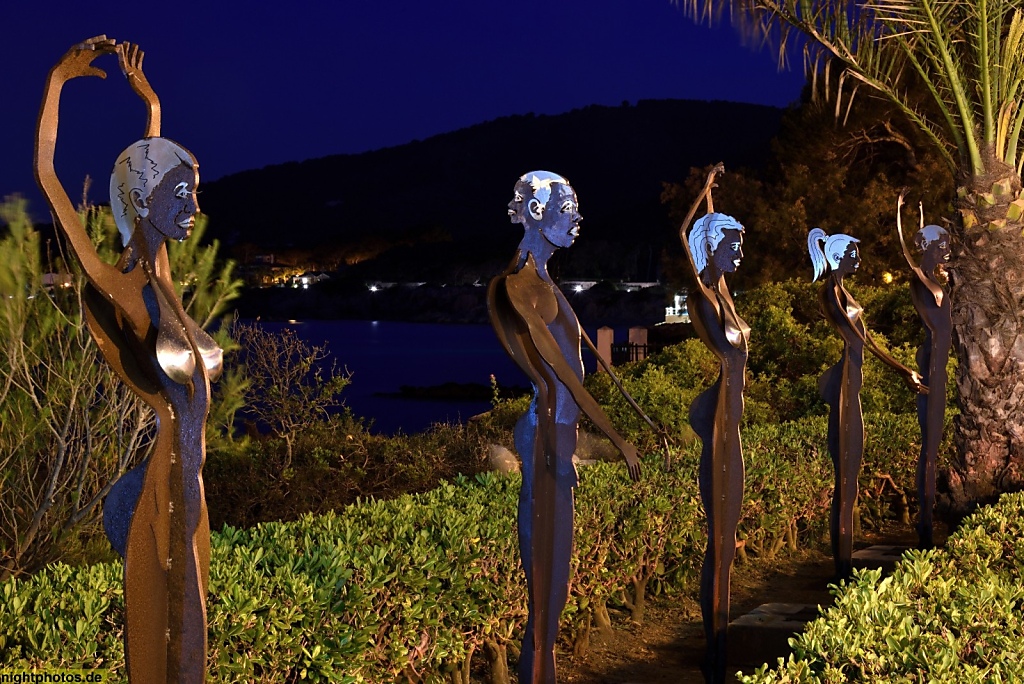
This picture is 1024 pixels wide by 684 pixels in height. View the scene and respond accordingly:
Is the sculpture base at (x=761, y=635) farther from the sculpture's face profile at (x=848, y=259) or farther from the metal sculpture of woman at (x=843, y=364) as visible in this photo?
the sculpture's face profile at (x=848, y=259)

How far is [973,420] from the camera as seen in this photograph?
799cm

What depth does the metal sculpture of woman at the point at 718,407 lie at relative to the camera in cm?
450

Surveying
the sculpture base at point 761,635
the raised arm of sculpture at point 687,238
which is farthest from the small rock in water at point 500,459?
the raised arm of sculpture at point 687,238

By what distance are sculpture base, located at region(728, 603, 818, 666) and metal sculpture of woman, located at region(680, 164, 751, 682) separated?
2.48 ft

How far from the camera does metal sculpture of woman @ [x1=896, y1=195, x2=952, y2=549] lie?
22.1ft

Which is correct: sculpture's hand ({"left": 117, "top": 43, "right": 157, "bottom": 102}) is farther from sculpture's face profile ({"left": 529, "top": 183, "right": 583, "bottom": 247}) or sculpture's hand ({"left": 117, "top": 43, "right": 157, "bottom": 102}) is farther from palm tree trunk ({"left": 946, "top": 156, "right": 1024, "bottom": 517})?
palm tree trunk ({"left": 946, "top": 156, "right": 1024, "bottom": 517})

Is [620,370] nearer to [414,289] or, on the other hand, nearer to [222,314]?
[222,314]

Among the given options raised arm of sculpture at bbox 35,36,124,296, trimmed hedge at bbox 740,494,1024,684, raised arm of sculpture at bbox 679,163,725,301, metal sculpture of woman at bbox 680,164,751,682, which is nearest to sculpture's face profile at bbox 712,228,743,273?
metal sculpture of woman at bbox 680,164,751,682

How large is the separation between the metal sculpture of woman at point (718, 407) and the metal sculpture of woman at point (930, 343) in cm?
262

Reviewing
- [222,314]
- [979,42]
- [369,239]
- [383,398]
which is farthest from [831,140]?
[369,239]

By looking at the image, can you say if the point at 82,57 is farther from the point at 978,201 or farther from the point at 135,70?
the point at 978,201

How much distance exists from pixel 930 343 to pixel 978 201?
156cm

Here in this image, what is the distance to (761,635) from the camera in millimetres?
5445

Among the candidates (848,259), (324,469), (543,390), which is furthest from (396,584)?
(324,469)
